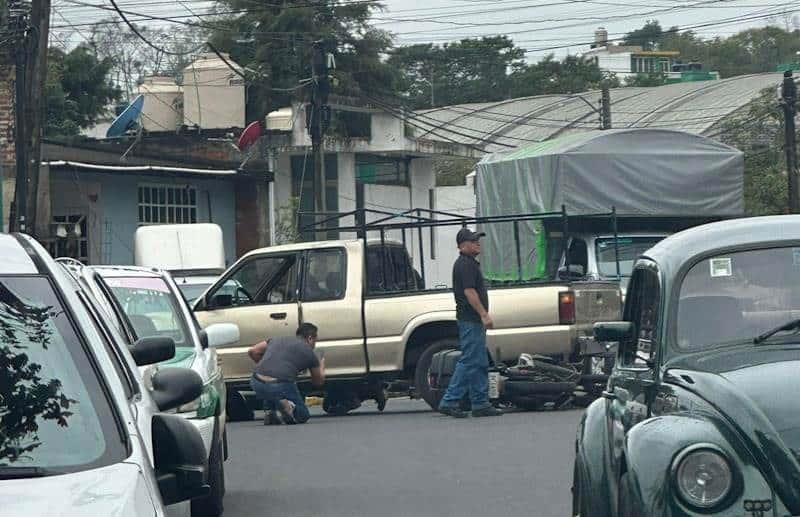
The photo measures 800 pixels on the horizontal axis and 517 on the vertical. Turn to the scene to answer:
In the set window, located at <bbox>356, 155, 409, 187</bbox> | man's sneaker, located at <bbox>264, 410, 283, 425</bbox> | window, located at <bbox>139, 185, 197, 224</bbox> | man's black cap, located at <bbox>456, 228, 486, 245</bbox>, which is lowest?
man's sneaker, located at <bbox>264, 410, 283, 425</bbox>

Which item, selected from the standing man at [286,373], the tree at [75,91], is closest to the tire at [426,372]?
the standing man at [286,373]

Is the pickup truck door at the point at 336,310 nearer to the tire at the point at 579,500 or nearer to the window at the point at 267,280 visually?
the window at the point at 267,280

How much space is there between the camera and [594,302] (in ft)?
54.2

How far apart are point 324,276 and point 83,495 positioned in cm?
1324

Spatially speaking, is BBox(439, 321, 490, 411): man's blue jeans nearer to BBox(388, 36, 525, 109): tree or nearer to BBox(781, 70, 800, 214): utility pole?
BBox(781, 70, 800, 214): utility pole

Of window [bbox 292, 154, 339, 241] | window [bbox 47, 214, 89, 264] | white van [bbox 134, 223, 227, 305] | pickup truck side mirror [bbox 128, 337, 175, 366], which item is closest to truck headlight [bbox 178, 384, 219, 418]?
pickup truck side mirror [bbox 128, 337, 175, 366]

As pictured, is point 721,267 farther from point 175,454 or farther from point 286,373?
point 286,373

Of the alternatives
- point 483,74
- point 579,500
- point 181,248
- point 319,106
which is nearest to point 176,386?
point 579,500

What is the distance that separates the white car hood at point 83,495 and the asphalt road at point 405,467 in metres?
5.57

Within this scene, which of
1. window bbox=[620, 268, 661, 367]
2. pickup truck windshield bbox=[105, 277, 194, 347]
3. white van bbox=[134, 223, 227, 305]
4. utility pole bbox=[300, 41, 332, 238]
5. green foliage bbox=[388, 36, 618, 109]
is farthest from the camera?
green foliage bbox=[388, 36, 618, 109]

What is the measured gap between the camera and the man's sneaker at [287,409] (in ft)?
52.4

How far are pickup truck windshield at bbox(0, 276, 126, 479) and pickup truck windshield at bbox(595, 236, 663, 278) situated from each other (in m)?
14.8

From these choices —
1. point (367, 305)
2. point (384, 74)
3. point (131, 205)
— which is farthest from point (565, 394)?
point (384, 74)

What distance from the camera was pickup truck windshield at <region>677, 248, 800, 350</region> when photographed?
6203mm
